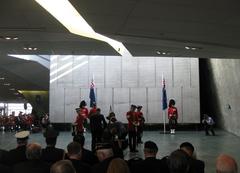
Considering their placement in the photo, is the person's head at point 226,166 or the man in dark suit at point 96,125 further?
the man in dark suit at point 96,125

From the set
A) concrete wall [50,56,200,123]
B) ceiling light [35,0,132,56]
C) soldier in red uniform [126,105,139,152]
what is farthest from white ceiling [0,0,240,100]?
concrete wall [50,56,200,123]

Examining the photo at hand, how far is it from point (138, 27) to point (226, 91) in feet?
54.9

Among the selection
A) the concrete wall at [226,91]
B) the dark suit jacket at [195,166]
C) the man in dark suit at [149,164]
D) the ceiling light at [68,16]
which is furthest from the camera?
the concrete wall at [226,91]

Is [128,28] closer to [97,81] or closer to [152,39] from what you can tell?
[152,39]

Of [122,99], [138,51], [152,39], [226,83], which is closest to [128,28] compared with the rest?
[152,39]

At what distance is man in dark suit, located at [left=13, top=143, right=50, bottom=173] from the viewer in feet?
16.1

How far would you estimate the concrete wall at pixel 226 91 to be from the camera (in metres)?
22.3

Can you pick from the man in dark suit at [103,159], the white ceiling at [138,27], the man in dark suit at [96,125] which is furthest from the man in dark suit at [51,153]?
the man in dark suit at [96,125]

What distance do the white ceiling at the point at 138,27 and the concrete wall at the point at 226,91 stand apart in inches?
330

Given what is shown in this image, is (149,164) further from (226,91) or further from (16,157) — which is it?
(226,91)

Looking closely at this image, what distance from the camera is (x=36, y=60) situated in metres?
Result: 28.7

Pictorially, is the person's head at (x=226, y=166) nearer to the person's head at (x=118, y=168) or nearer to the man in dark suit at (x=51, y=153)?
the person's head at (x=118, y=168)

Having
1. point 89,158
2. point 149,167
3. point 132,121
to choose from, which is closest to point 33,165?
point 149,167

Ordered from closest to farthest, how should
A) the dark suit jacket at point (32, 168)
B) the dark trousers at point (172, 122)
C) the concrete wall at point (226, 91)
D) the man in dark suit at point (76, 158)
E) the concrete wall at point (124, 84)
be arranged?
1. the dark suit jacket at point (32, 168)
2. the man in dark suit at point (76, 158)
3. the concrete wall at point (226, 91)
4. the dark trousers at point (172, 122)
5. the concrete wall at point (124, 84)
